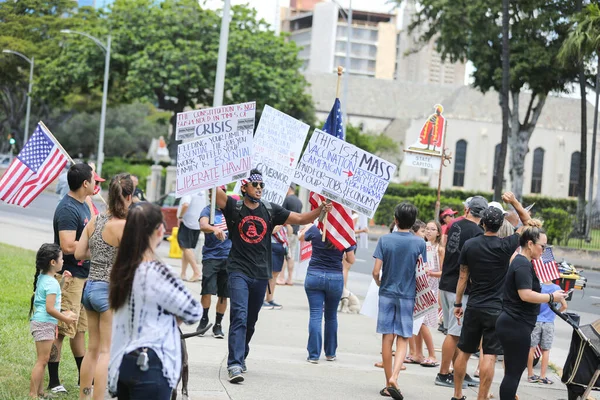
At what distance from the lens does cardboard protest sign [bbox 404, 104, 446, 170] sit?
15.4 m

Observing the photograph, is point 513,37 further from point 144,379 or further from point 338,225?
point 144,379

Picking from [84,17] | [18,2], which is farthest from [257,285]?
[84,17]

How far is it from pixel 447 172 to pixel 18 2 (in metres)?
65.5

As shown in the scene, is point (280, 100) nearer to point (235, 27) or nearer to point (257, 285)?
point (235, 27)

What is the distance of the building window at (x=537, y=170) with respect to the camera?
309 ft

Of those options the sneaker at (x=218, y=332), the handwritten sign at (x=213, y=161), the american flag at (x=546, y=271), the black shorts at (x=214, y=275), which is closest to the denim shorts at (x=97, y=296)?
the handwritten sign at (x=213, y=161)

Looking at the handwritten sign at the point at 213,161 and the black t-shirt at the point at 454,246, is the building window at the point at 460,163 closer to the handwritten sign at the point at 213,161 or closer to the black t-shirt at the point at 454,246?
the black t-shirt at the point at 454,246

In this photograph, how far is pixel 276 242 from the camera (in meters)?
A: 14.3

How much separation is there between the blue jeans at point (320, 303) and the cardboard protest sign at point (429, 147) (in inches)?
227

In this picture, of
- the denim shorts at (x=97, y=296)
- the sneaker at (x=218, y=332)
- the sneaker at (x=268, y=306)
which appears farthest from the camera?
the sneaker at (x=268, y=306)

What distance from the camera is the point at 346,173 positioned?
920cm

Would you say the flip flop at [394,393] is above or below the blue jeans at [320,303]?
below

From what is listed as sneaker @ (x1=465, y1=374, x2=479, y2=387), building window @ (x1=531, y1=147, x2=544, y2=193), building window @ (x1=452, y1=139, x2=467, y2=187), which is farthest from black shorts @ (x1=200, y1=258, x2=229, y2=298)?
building window @ (x1=531, y1=147, x2=544, y2=193)

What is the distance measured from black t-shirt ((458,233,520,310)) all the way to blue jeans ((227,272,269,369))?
202 cm
